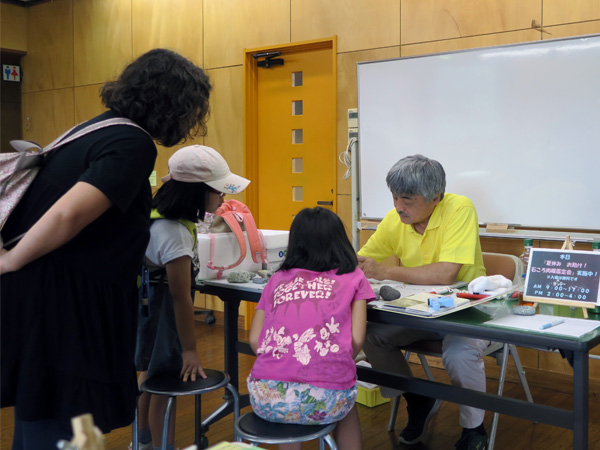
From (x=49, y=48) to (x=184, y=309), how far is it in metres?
5.32

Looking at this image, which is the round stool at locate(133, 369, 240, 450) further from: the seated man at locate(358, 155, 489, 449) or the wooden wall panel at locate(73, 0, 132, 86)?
the wooden wall panel at locate(73, 0, 132, 86)

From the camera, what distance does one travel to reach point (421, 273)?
2.45 meters

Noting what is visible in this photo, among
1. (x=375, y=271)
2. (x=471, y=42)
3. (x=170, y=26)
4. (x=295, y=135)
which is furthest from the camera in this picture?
(x=170, y=26)

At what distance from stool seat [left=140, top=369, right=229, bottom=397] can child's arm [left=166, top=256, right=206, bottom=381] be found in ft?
0.10

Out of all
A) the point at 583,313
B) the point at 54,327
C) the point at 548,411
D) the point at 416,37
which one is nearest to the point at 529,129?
the point at 416,37

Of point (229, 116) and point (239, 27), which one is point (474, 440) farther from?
point (239, 27)

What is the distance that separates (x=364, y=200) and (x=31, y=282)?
289cm

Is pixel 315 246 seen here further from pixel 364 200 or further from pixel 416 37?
pixel 416 37

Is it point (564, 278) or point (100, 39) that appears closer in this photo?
point (564, 278)

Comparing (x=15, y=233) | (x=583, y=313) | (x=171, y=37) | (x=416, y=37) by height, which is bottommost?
(x=583, y=313)

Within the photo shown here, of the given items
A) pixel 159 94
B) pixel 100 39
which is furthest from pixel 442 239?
pixel 100 39

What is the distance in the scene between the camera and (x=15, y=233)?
1386 mm

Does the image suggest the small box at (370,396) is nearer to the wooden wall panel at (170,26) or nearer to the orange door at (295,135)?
the orange door at (295,135)

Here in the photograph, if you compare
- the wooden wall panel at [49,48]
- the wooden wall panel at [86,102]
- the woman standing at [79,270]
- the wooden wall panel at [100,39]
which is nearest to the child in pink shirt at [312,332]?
the woman standing at [79,270]
